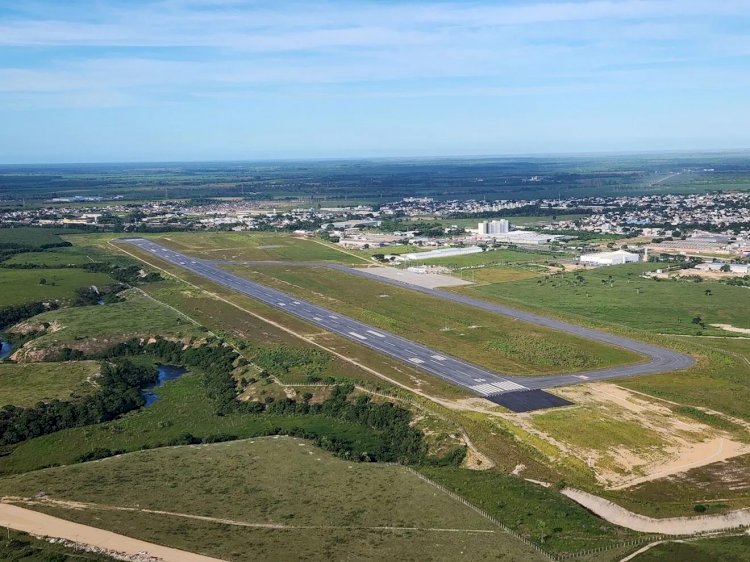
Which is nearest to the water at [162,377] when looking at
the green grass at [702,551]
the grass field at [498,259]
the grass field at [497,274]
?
the green grass at [702,551]

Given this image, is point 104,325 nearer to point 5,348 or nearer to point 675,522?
point 5,348

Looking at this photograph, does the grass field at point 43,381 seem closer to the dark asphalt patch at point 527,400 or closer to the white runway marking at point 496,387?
the white runway marking at point 496,387

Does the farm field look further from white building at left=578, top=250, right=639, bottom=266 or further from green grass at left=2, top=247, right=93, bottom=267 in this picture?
white building at left=578, top=250, right=639, bottom=266

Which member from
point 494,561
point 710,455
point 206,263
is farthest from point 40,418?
point 206,263

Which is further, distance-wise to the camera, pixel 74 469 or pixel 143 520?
pixel 74 469

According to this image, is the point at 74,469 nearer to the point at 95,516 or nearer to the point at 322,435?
the point at 95,516

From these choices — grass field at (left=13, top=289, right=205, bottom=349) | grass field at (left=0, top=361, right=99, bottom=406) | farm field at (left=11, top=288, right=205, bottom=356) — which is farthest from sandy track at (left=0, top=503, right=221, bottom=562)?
grass field at (left=13, top=289, right=205, bottom=349)

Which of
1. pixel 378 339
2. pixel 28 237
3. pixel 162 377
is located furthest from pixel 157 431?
pixel 28 237
